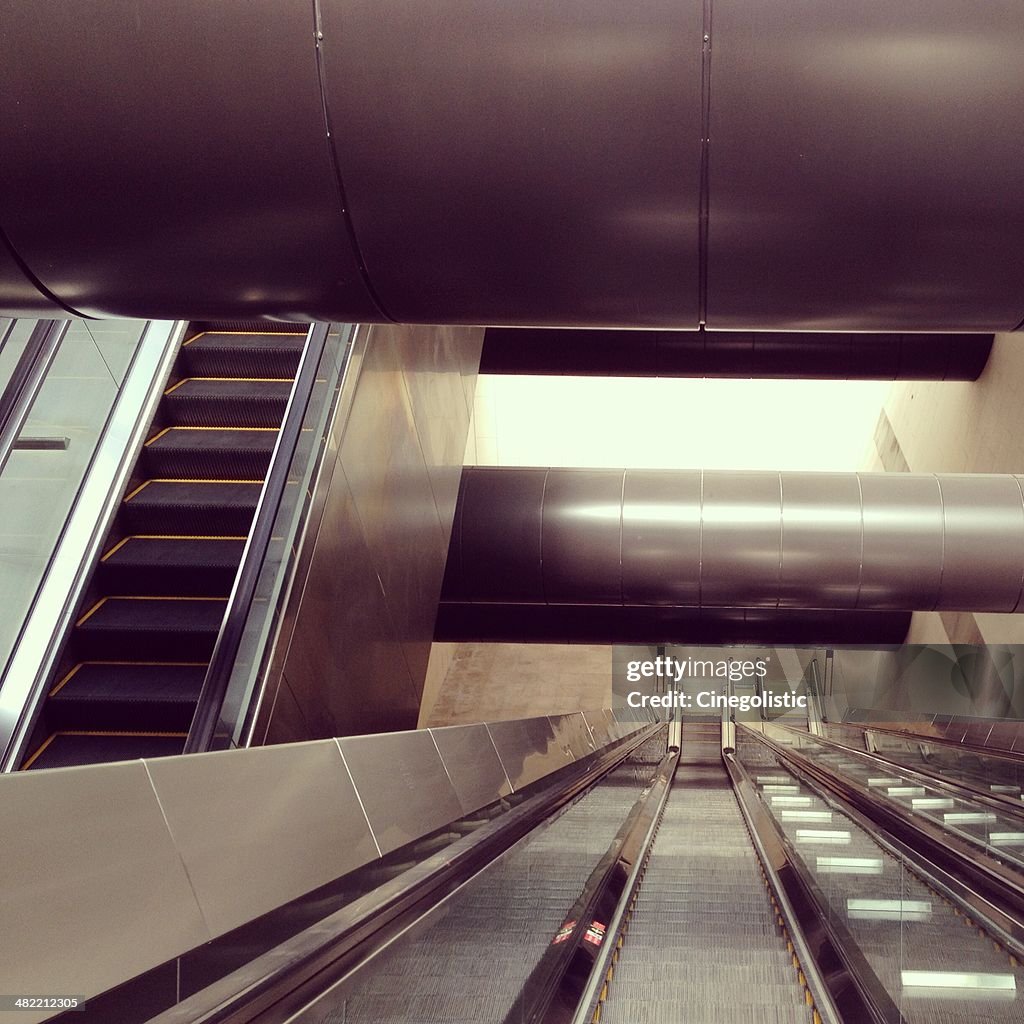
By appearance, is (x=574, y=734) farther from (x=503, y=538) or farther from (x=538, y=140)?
(x=538, y=140)

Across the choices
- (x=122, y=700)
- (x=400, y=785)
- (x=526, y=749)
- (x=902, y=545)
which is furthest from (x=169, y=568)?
(x=902, y=545)

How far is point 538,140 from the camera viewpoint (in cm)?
340

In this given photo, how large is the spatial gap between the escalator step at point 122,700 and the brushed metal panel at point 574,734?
5456 millimetres

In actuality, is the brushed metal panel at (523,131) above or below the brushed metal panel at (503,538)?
below

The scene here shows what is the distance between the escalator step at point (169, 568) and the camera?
5.88 metres

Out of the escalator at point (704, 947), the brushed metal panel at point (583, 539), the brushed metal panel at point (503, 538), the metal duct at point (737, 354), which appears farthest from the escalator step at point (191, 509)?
the metal duct at point (737, 354)

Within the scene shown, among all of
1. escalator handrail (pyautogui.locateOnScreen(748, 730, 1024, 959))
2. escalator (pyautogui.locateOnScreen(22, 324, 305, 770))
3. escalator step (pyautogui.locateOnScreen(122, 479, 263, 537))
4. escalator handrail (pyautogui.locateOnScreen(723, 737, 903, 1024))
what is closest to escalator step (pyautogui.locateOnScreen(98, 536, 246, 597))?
escalator (pyautogui.locateOnScreen(22, 324, 305, 770))

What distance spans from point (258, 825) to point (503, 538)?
9.47m

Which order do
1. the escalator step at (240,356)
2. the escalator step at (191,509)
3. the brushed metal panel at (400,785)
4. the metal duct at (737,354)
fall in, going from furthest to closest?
1. the metal duct at (737,354)
2. the escalator step at (240,356)
3. the escalator step at (191,509)
4. the brushed metal panel at (400,785)

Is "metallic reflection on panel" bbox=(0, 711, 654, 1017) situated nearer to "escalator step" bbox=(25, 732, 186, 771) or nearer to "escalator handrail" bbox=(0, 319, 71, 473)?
"escalator step" bbox=(25, 732, 186, 771)

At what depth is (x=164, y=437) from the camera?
683 centimetres

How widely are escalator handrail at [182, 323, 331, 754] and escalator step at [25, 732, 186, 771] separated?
1.59 ft

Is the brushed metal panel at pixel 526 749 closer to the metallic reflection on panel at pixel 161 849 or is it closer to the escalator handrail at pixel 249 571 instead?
the escalator handrail at pixel 249 571

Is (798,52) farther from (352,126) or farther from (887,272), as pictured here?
(352,126)
